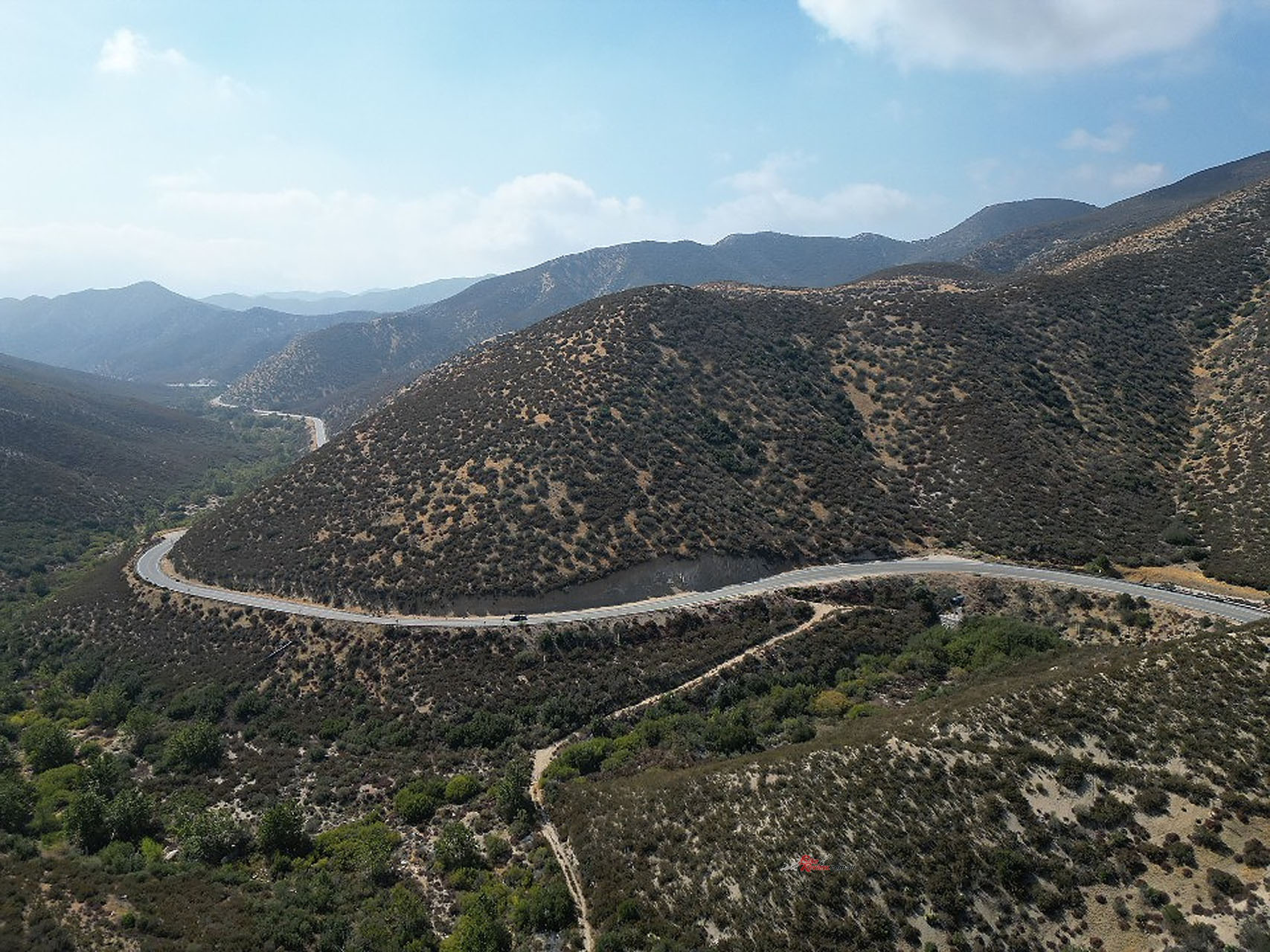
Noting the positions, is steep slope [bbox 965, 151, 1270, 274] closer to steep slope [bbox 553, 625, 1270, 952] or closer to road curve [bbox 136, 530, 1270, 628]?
road curve [bbox 136, 530, 1270, 628]

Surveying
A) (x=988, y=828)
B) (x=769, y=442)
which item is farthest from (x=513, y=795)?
(x=769, y=442)

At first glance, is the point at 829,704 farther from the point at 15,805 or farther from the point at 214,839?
the point at 15,805

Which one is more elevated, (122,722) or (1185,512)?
(1185,512)

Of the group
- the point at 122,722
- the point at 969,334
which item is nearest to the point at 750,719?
the point at 122,722

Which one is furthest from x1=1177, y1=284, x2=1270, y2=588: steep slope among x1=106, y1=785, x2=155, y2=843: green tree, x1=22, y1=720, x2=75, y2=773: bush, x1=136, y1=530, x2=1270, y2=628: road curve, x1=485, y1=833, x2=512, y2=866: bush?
x1=22, y1=720, x2=75, y2=773: bush

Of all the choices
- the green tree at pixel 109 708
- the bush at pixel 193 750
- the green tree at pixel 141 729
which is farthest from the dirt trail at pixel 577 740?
the green tree at pixel 109 708

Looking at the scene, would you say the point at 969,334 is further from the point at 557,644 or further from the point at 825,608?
the point at 557,644
